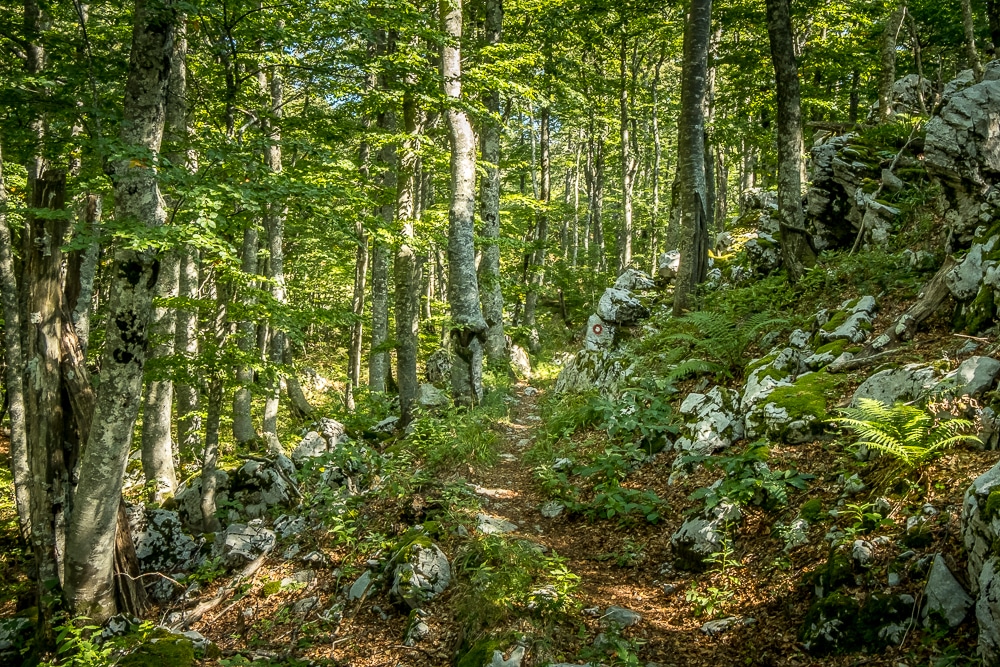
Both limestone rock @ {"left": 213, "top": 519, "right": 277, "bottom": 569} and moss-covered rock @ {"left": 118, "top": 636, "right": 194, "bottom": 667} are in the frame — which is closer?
moss-covered rock @ {"left": 118, "top": 636, "right": 194, "bottom": 667}

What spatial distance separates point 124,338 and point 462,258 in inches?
213

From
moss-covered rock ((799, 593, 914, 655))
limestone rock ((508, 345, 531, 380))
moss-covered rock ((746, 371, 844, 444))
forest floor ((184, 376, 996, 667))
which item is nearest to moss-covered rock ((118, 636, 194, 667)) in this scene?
forest floor ((184, 376, 996, 667))

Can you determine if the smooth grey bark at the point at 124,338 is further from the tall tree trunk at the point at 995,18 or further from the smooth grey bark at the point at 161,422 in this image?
the tall tree trunk at the point at 995,18

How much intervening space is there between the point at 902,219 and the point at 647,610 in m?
7.66

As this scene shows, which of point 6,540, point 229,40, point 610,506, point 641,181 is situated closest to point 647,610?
point 610,506

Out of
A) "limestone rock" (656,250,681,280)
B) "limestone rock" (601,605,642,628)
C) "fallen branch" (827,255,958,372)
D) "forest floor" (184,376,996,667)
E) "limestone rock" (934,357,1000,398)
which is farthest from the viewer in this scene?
"limestone rock" (656,250,681,280)

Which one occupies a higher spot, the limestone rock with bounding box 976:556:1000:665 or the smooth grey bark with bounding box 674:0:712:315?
the smooth grey bark with bounding box 674:0:712:315

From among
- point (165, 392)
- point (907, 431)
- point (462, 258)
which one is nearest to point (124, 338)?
point (165, 392)

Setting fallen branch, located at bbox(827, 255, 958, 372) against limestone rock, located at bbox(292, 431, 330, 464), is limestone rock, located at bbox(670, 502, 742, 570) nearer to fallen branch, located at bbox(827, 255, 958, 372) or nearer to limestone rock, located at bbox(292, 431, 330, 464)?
fallen branch, located at bbox(827, 255, 958, 372)

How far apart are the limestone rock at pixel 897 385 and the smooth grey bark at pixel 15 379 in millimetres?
9495

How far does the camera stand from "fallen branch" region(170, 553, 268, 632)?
5.98 metres

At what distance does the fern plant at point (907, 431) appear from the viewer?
14.2ft

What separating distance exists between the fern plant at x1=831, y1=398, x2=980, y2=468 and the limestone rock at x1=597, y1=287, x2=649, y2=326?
764 cm

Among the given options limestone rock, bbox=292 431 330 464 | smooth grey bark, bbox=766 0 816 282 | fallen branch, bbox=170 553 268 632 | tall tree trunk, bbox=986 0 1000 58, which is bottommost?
fallen branch, bbox=170 553 268 632
